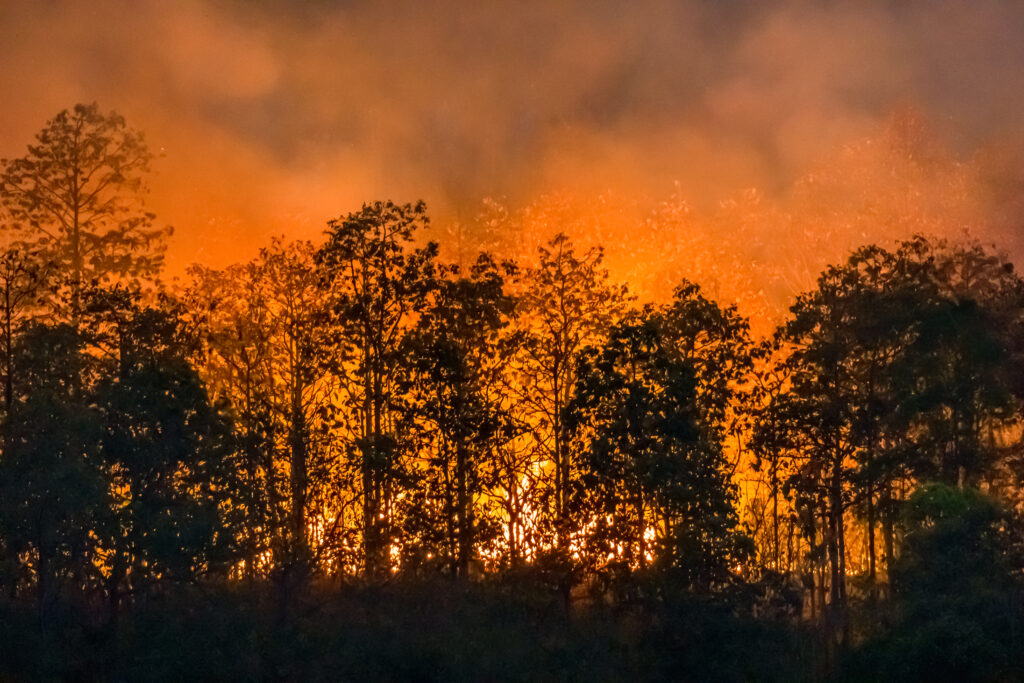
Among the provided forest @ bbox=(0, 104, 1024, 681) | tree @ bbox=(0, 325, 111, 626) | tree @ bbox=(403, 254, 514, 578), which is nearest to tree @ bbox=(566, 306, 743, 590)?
forest @ bbox=(0, 104, 1024, 681)

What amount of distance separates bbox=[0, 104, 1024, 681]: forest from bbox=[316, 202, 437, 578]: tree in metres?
0.09

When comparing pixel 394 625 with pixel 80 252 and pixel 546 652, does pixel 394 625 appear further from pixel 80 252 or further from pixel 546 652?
pixel 80 252

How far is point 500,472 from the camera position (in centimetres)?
3077

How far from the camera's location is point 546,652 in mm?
25562

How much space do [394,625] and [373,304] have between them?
31.6 ft

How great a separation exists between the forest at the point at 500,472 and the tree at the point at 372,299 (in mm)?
91

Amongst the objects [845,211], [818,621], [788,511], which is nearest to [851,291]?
[788,511]

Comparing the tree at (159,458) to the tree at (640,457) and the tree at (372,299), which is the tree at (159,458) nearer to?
the tree at (372,299)

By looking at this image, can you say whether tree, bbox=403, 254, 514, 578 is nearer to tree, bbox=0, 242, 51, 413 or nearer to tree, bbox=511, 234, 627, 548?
tree, bbox=511, 234, 627, 548

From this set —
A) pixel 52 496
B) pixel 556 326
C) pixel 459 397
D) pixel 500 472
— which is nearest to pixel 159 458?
pixel 52 496

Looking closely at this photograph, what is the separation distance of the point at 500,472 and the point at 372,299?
5.95 metres

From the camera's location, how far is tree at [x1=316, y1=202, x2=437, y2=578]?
103 ft

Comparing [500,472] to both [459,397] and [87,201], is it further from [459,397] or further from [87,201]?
[87,201]

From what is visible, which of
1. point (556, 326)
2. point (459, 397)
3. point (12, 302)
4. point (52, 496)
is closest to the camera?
point (52, 496)
